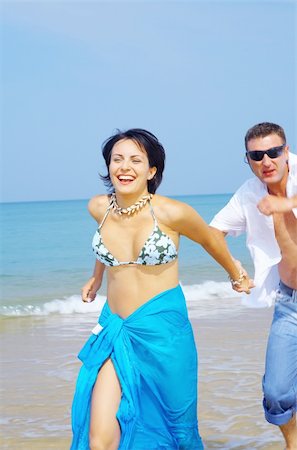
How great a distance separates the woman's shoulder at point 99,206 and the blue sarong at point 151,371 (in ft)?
2.26

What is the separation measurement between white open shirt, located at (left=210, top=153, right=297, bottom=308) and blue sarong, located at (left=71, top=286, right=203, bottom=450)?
0.69 meters

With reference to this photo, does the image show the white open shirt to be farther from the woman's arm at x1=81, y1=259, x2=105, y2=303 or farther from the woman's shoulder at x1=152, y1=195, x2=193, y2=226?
the woman's arm at x1=81, y1=259, x2=105, y2=303

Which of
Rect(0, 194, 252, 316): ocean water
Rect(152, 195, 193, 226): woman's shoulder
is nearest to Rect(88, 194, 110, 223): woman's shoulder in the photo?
Rect(152, 195, 193, 226): woman's shoulder

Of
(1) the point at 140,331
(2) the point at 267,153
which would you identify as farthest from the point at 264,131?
(1) the point at 140,331

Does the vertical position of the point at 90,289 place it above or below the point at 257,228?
below

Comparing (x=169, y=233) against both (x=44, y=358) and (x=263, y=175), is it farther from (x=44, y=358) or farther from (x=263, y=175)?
(x=44, y=358)

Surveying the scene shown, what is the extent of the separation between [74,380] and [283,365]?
11.3 ft

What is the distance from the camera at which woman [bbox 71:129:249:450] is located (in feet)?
14.5

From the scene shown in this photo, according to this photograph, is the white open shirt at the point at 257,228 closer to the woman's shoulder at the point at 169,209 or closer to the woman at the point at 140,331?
the woman at the point at 140,331

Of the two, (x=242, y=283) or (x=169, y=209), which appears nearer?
(x=169, y=209)

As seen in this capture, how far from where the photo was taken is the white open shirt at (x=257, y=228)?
16.1 feet

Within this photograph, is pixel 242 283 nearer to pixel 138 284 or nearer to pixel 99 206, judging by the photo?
pixel 138 284

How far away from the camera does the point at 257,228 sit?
4.98 metres

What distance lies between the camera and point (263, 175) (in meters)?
4.80
